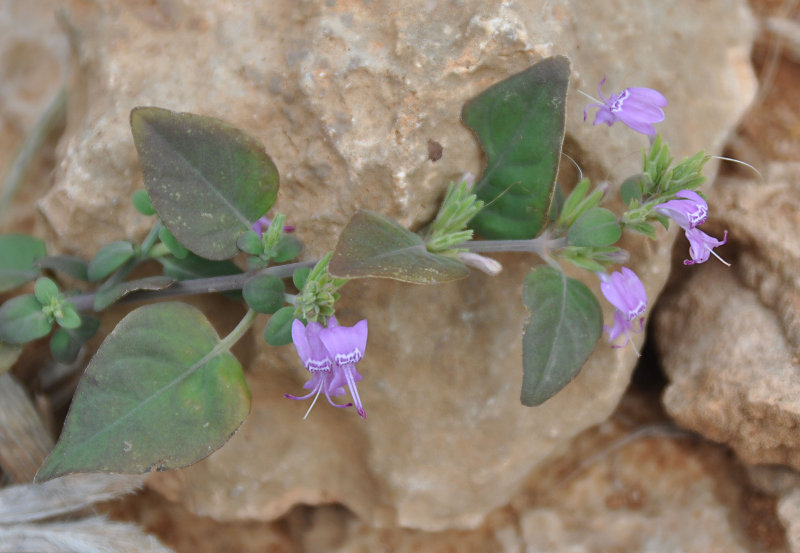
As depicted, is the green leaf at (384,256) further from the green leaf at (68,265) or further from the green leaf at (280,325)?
the green leaf at (68,265)

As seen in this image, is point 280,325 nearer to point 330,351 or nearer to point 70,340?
point 330,351

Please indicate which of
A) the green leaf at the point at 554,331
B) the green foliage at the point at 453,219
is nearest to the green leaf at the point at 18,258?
the green foliage at the point at 453,219

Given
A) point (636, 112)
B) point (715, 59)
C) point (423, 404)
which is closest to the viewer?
point (636, 112)

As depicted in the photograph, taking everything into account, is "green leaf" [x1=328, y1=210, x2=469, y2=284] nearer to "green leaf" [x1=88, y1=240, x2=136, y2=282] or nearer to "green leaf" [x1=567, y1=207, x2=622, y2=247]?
"green leaf" [x1=567, y1=207, x2=622, y2=247]

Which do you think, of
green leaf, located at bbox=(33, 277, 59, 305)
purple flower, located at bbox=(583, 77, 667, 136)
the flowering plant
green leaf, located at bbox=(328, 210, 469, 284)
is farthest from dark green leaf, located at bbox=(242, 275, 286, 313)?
purple flower, located at bbox=(583, 77, 667, 136)

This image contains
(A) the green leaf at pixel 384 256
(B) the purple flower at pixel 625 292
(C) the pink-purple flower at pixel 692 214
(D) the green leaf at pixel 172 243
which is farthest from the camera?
(D) the green leaf at pixel 172 243

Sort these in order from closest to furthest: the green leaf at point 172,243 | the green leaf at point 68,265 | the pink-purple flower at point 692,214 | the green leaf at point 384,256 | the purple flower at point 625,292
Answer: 1. the green leaf at point 384,256
2. the pink-purple flower at point 692,214
3. the purple flower at point 625,292
4. the green leaf at point 172,243
5. the green leaf at point 68,265

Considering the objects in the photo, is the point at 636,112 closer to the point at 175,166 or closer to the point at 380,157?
the point at 380,157

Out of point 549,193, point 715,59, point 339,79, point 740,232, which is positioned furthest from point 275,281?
point 715,59
